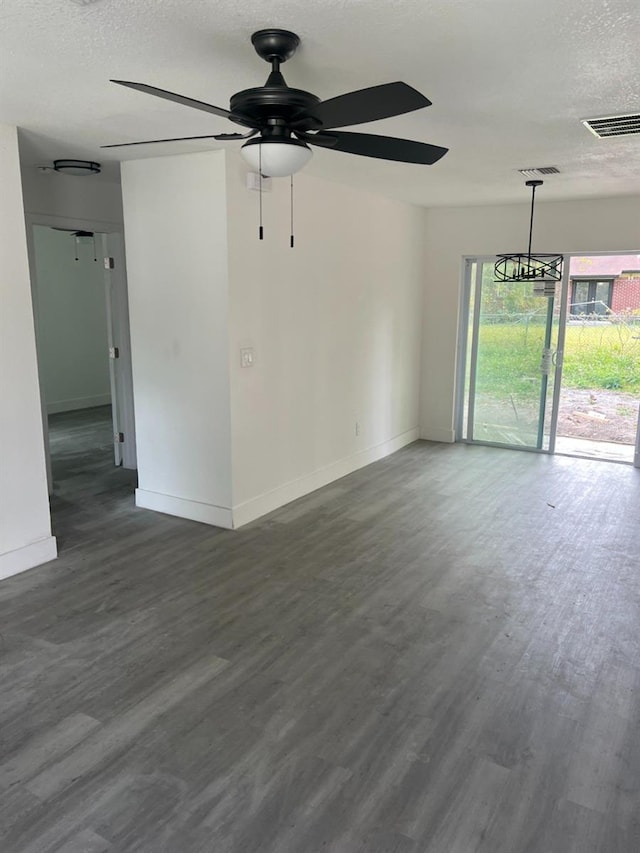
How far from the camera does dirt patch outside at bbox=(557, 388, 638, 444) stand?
668 cm

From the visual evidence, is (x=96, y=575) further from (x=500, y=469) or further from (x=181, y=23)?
(x=500, y=469)

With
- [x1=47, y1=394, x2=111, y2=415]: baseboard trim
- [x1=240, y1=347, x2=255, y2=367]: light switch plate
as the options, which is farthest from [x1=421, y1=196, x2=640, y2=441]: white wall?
[x1=47, y1=394, x2=111, y2=415]: baseboard trim

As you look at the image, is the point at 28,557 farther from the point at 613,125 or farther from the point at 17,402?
the point at 613,125

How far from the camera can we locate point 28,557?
12.3 feet

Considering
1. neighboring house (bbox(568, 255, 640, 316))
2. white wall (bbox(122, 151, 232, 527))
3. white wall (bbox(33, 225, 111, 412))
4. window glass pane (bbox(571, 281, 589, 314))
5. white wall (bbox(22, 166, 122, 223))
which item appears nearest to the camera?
white wall (bbox(122, 151, 232, 527))

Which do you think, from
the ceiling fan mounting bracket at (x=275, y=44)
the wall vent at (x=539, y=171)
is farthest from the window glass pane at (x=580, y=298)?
the ceiling fan mounting bracket at (x=275, y=44)

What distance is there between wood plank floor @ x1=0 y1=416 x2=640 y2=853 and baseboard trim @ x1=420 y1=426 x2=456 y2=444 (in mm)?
2486

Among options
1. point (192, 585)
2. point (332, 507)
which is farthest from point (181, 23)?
point (332, 507)

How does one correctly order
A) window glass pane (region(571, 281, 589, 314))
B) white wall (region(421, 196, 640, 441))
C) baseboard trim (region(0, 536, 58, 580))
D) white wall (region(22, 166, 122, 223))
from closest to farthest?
baseboard trim (region(0, 536, 58, 580)) < white wall (region(22, 166, 122, 223)) < white wall (region(421, 196, 640, 441)) < window glass pane (region(571, 281, 589, 314))

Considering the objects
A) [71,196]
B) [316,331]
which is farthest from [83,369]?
[316,331]

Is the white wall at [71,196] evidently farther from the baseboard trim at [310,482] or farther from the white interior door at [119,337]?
the baseboard trim at [310,482]

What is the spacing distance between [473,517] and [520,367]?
8.42 feet

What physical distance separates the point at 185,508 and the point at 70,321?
5223 mm

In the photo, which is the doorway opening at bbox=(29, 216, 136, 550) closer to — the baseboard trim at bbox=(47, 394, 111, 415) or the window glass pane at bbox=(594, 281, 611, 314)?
the baseboard trim at bbox=(47, 394, 111, 415)
